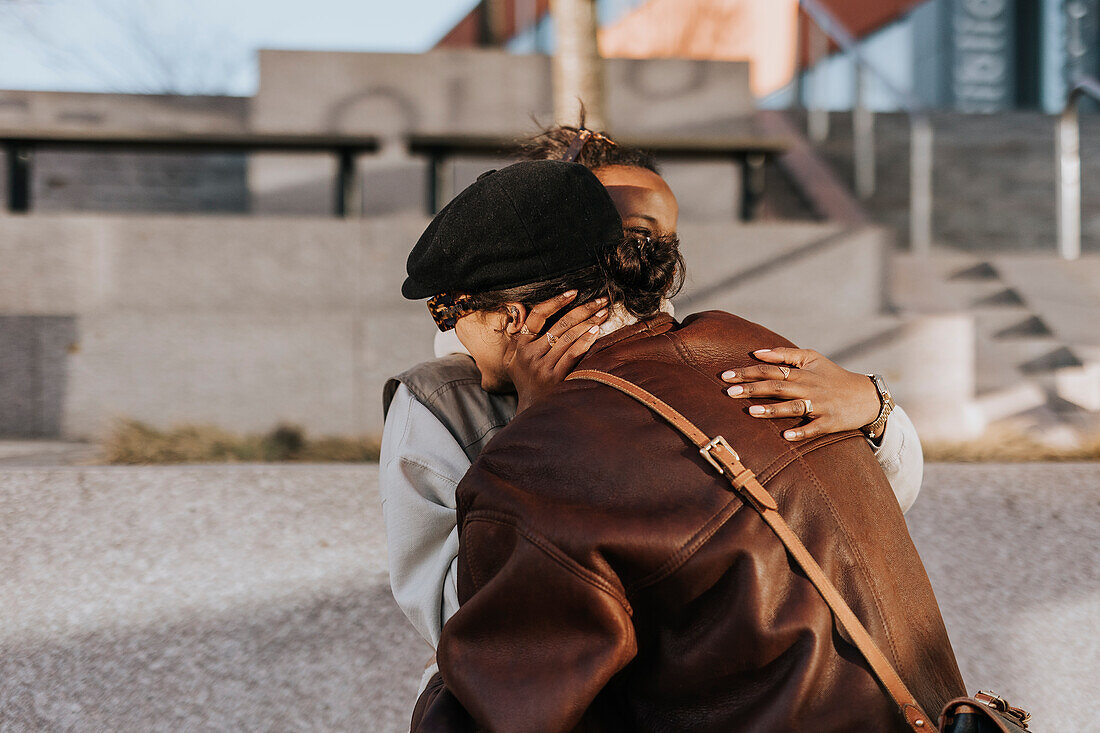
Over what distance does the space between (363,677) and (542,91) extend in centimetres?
530

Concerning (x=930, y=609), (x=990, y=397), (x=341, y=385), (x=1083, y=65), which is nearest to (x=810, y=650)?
(x=930, y=609)

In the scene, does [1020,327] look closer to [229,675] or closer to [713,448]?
[229,675]

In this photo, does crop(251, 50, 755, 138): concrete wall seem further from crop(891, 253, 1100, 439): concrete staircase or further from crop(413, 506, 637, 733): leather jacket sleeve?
crop(413, 506, 637, 733): leather jacket sleeve

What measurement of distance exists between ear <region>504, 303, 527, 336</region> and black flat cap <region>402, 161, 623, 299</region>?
0.12 feet

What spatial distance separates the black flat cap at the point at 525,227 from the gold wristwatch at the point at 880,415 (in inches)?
20.3

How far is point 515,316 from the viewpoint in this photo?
126 cm

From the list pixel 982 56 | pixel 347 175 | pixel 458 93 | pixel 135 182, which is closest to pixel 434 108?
pixel 458 93

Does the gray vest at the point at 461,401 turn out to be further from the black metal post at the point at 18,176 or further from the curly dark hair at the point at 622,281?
the black metal post at the point at 18,176

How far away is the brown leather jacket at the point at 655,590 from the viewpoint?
3.04ft

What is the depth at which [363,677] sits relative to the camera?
2336 millimetres

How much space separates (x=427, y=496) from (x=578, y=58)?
322cm

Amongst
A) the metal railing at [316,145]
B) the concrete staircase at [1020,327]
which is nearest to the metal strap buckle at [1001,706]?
the concrete staircase at [1020,327]

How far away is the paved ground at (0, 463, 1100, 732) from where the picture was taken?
2270 mm

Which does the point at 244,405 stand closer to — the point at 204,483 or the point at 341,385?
the point at 341,385
